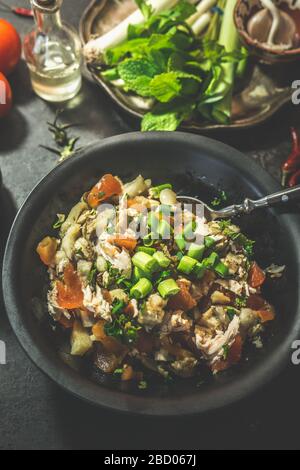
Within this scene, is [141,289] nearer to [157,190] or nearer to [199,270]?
[199,270]

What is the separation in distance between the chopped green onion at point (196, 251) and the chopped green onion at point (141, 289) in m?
0.19

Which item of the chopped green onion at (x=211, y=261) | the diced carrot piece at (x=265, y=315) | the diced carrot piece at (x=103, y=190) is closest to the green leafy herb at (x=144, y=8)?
the diced carrot piece at (x=103, y=190)

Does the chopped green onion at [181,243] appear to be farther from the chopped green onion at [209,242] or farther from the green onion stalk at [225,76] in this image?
the green onion stalk at [225,76]

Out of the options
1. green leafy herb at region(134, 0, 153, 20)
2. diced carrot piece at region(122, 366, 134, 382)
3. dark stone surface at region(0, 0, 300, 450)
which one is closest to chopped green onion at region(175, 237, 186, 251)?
diced carrot piece at region(122, 366, 134, 382)

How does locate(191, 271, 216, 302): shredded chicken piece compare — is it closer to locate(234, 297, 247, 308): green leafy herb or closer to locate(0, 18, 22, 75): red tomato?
locate(234, 297, 247, 308): green leafy herb

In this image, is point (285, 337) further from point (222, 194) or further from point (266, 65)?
point (266, 65)

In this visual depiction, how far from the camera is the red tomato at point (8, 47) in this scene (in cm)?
285

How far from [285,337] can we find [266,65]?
1.50 meters

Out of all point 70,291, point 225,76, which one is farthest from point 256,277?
point 225,76

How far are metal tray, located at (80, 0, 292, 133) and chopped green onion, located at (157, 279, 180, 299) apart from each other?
955mm

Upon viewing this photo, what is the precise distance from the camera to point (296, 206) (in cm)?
222

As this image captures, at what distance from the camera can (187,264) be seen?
6.88 ft

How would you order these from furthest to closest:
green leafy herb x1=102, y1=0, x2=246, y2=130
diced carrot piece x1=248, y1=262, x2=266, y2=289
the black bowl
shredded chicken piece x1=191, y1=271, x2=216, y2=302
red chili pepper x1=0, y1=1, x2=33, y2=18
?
red chili pepper x1=0, y1=1, x2=33, y2=18 < green leafy herb x1=102, y1=0, x2=246, y2=130 < diced carrot piece x1=248, y1=262, x2=266, y2=289 < shredded chicken piece x1=191, y1=271, x2=216, y2=302 < the black bowl

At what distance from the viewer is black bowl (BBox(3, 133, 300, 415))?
1.91 meters
